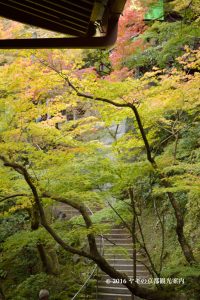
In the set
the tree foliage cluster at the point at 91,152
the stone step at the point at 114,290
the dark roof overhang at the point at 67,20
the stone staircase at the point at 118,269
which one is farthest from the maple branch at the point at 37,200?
the stone step at the point at 114,290

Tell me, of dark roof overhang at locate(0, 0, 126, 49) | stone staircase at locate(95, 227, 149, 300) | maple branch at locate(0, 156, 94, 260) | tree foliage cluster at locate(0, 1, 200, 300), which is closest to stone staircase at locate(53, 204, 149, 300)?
stone staircase at locate(95, 227, 149, 300)

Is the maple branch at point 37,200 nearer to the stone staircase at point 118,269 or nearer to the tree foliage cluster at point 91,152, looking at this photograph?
the tree foliage cluster at point 91,152

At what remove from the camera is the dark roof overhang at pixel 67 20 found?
2350 mm

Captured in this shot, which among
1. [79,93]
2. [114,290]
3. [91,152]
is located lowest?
[114,290]

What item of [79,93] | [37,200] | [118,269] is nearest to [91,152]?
[79,93]

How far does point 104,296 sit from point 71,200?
455 centimetres

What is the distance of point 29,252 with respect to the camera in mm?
12570

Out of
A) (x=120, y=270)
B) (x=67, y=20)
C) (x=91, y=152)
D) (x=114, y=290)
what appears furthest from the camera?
(x=120, y=270)

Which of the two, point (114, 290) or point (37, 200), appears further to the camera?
point (114, 290)

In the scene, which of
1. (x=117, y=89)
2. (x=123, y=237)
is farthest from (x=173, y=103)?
(x=123, y=237)

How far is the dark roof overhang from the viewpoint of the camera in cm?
235

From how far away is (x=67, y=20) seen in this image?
2557 millimetres

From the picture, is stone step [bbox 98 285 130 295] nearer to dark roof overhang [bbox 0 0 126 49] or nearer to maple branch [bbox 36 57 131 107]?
maple branch [bbox 36 57 131 107]

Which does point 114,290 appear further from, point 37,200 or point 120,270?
point 37,200
